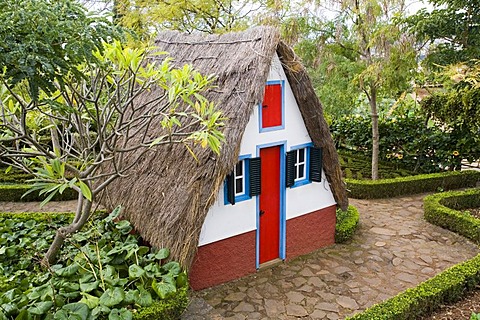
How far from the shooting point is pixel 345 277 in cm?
711

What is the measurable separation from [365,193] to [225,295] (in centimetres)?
590

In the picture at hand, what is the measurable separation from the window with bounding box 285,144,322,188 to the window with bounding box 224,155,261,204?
2.61ft

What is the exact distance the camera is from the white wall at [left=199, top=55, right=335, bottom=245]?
6566 mm

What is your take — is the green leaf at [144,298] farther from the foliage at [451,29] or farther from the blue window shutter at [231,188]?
the foliage at [451,29]

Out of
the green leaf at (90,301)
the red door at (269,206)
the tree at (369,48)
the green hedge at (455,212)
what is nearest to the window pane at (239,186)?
the red door at (269,206)

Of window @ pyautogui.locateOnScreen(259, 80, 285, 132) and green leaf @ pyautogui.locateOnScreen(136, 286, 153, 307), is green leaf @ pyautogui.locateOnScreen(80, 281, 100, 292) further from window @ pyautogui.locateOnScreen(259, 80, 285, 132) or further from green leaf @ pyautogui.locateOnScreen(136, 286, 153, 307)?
window @ pyautogui.locateOnScreen(259, 80, 285, 132)

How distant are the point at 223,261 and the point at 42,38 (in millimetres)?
4389

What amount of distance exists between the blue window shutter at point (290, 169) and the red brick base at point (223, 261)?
1059 mm

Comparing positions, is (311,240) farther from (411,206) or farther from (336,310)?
(411,206)

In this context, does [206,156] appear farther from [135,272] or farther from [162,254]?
[135,272]

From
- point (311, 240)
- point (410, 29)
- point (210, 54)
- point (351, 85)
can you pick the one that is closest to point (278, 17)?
point (351, 85)

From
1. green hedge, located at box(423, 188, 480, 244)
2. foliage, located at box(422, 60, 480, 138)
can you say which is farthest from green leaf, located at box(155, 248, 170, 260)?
foliage, located at box(422, 60, 480, 138)

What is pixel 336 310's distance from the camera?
6168mm

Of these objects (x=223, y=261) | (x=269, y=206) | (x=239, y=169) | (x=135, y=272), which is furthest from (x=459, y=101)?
(x=135, y=272)
